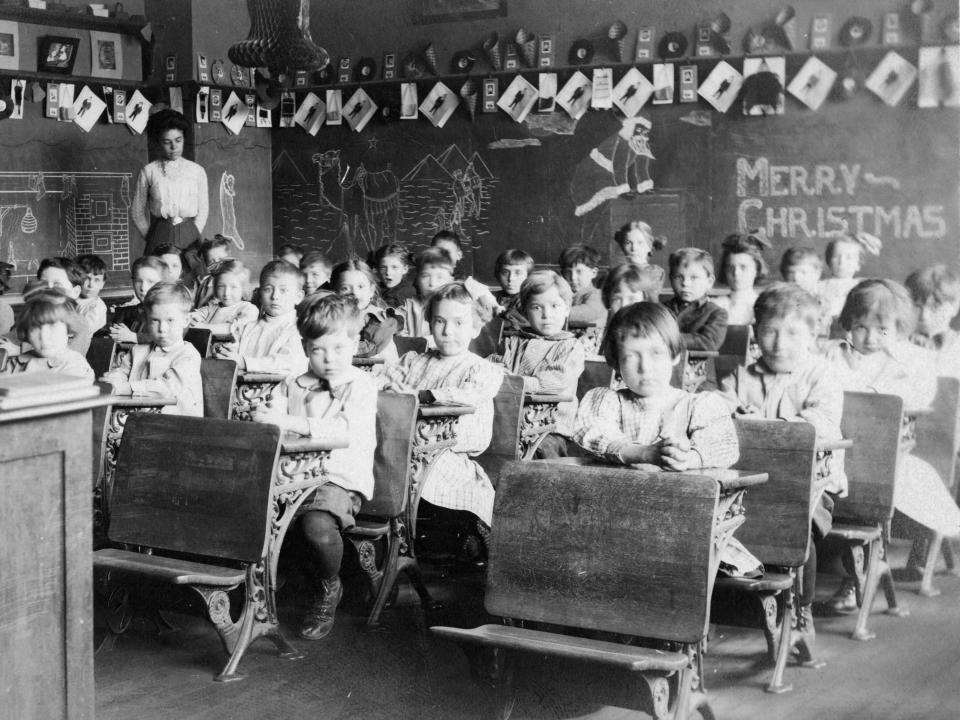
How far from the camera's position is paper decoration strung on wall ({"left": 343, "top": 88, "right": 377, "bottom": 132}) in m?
7.90

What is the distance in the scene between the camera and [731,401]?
2.96 meters

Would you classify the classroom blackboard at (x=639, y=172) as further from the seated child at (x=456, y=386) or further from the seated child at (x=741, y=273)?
the seated child at (x=456, y=386)

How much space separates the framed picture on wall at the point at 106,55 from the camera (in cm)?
750

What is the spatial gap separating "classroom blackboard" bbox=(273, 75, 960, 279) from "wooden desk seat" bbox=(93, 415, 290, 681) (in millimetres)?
4215

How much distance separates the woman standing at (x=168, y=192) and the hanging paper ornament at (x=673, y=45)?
3.01 metres

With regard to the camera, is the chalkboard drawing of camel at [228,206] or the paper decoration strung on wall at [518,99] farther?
the chalkboard drawing of camel at [228,206]

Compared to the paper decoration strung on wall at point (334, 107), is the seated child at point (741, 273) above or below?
below

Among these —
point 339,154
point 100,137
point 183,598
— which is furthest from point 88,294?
point 183,598

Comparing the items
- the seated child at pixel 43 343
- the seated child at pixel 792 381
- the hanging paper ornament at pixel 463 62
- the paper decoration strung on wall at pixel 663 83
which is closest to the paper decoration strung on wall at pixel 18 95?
the hanging paper ornament at pixel 463 62

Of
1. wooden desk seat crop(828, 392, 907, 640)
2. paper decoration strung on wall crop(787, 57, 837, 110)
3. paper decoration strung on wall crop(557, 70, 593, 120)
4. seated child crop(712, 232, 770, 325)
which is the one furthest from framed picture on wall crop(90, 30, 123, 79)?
wooden desk seat crop(828, 392, 907, 640)

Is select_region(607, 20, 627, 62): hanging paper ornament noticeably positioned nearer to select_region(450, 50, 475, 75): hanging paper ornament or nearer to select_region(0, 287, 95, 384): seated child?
select_region(450, 50, 475, 75): hanging paper ornament

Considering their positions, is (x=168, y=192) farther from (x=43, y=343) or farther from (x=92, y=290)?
(x=43, y=343)

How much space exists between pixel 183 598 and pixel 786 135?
463 cm

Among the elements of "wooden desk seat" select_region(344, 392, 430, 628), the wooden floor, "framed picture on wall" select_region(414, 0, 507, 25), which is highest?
"framed picture on wall" select_region(414, 0, 507, 25)
